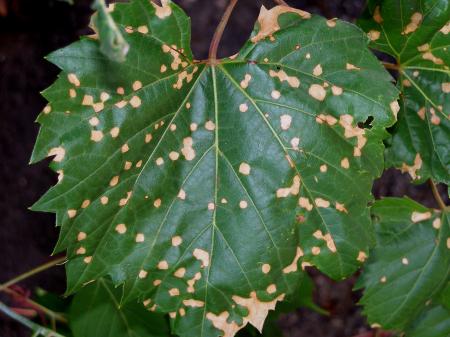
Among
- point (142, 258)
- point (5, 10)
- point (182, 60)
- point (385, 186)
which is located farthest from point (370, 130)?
point (5, 10)

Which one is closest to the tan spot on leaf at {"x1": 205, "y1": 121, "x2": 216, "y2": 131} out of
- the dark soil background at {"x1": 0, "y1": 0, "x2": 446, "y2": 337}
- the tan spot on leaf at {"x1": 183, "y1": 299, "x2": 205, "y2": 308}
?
the tan spot on leaf at {"x1": 183, "y1": 299, "x2": 205, "y2": 308}

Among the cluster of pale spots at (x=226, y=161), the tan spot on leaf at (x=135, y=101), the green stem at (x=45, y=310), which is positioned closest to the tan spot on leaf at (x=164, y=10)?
the cluster of pale spots at (x=226, y=161)

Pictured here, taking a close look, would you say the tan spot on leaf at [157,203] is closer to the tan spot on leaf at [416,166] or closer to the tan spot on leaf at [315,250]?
the tan spot on leaf at [315,250]

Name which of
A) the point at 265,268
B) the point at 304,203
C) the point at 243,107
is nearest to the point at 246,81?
the point at 243,107

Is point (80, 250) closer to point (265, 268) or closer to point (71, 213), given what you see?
point (71, 213)

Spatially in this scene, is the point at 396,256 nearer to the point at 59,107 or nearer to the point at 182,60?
the point at 182,60
